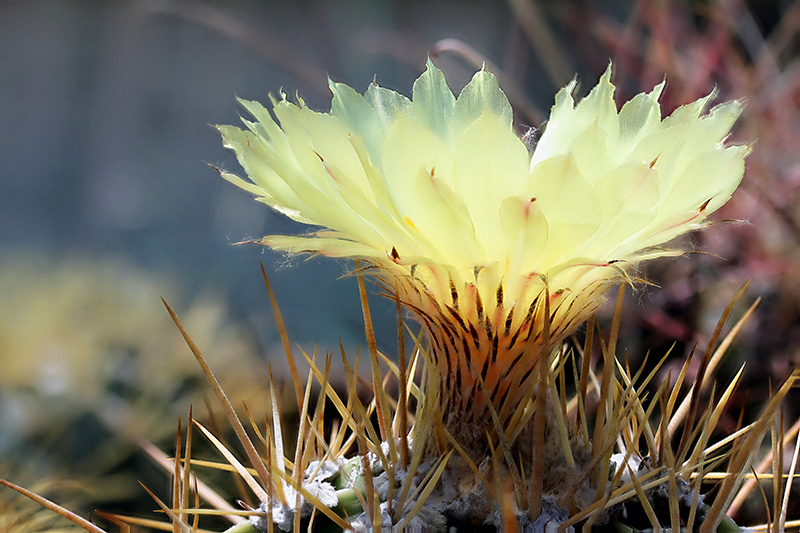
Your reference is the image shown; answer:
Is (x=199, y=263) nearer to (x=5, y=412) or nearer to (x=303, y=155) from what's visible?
(x=5, y=412)

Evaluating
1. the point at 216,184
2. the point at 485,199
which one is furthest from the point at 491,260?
→ the point at 216,184

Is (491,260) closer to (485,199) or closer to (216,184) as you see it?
(485,199)

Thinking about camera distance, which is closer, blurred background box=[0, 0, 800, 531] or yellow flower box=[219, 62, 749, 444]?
yellow flower box=[219, 62, 749, 444]

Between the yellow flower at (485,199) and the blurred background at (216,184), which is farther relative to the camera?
the blurred background at (216,184)

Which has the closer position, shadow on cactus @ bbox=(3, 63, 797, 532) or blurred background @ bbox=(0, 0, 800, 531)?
shadow on cactus @ bbox=(3, 63, 797, 532)
